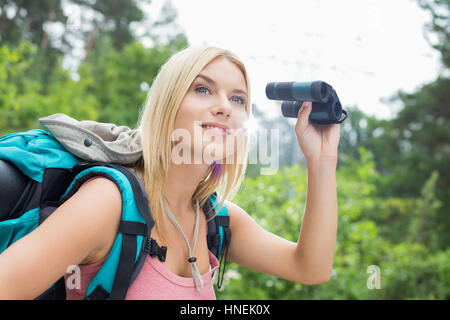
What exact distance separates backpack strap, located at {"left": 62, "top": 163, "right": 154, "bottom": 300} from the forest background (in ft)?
2.54

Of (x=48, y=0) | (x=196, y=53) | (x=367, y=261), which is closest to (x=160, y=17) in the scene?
(x=48, y=0)

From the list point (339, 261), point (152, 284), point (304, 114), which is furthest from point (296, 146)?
point (152, 284)

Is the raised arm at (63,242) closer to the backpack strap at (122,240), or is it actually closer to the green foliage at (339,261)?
the backpack strap at (122,240)

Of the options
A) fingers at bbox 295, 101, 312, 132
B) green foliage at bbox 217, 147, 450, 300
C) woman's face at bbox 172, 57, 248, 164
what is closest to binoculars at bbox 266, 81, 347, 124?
fingers at bbox 295, 101, 312, 132

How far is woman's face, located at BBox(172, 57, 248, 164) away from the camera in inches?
47.2

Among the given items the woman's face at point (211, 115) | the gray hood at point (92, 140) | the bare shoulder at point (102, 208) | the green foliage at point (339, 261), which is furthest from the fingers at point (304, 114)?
the green foliage at point (339, 261)

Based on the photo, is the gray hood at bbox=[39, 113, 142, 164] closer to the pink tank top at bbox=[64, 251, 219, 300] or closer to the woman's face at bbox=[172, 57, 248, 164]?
the woman's face at bbox=[172, 57, 248, 164]

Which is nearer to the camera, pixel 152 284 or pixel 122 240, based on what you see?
pixel 122 240

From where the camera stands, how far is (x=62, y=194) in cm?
104

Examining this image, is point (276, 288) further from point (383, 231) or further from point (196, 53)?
point (383, 231)

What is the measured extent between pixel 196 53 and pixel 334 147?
0.57m

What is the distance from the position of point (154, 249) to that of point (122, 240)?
0.13m

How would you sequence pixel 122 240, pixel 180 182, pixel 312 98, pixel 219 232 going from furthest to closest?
pixel 219 232 < pixel 180 182 < pixel 312 98 < pixel 122 240

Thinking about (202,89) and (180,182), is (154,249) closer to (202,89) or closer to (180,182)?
(180,182)
